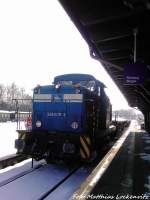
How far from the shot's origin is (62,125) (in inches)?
446

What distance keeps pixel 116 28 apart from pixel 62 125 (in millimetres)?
3750

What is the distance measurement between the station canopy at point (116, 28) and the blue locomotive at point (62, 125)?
63.7 inches

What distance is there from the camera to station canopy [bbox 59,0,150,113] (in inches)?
312

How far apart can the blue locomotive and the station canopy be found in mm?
1619

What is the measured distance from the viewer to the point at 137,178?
8070 mm

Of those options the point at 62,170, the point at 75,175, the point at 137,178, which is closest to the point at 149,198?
the point at 137,178

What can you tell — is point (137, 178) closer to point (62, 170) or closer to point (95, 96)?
point (62, 170)

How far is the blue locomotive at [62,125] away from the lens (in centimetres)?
1058

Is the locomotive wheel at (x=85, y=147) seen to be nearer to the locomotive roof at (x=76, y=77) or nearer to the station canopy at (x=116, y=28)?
the station canopy at (x=116, y=28)

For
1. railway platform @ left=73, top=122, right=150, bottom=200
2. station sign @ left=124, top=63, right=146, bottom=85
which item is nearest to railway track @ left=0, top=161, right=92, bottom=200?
railway platform @ left=73, top=122, right=150, bottom=200

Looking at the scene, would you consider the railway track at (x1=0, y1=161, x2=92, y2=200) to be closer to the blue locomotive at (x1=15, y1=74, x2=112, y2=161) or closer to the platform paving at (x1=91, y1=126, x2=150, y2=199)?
the blue locomotive at (x1=15, y1=74, x2=112, y2=161)

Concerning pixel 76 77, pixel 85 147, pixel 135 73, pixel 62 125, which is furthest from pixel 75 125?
pixel 135 73

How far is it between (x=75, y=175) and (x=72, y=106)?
2.37 m

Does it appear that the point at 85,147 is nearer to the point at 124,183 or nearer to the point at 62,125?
the point at 62,125
